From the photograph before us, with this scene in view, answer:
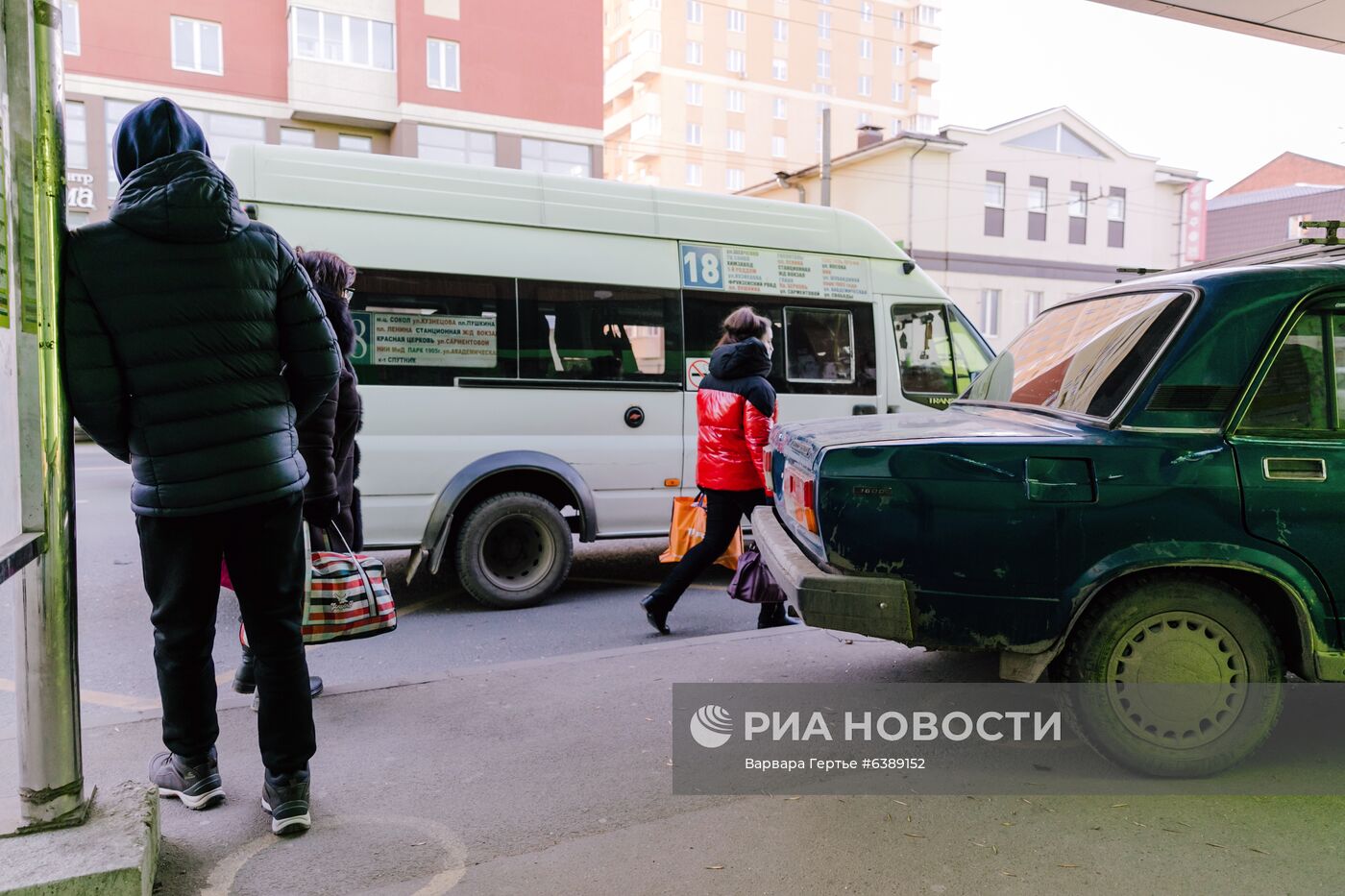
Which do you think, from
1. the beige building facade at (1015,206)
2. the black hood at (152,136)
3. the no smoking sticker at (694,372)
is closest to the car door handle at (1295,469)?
the black hood at (152,136)

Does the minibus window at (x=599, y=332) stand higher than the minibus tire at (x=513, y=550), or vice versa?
the minibus window at (x=599, y=332)

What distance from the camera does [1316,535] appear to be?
3340 mm

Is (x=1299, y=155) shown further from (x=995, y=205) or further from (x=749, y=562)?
(x=749, y=562)

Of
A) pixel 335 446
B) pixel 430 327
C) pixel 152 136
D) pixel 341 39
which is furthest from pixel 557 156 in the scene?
pixel 152 136

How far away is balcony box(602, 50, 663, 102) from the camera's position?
5950cm

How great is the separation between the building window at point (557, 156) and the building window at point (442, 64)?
8.48ft

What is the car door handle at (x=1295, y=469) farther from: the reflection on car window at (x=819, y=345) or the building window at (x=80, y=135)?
the building window at (x=80, y=135)

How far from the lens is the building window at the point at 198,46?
2505 cm

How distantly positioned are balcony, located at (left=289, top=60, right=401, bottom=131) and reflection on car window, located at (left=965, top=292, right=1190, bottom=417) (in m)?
25.8

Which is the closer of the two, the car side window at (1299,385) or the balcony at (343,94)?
the car side window at (1299,385)

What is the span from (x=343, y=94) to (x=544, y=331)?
76.7 ft

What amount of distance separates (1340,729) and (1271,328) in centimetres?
176

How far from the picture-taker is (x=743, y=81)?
6212 centimetres

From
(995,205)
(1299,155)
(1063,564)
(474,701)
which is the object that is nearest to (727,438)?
(474,701)
